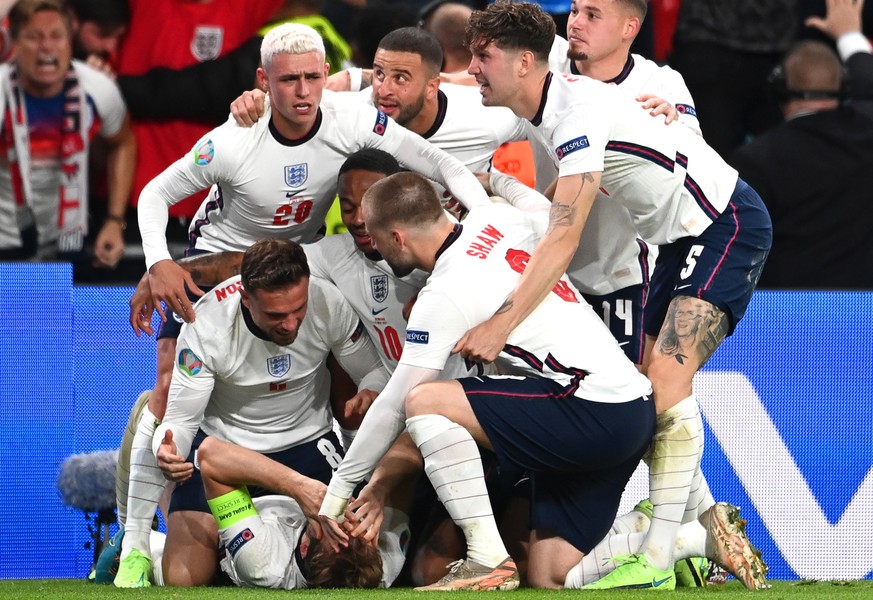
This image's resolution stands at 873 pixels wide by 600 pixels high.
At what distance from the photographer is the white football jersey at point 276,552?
620 centimetres

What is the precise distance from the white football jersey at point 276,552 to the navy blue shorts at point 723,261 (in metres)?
1.44

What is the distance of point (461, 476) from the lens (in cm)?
575

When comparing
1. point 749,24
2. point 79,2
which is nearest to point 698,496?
point 749,24

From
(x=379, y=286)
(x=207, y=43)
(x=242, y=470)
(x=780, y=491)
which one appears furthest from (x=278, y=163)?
(x=780, y=491)

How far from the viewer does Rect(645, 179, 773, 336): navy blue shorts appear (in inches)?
246

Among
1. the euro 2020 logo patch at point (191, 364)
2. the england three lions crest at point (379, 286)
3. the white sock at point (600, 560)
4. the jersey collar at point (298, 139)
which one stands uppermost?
the jersey collar at point (298, 139)

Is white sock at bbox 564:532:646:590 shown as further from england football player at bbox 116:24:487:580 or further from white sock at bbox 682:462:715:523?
england football player at bbox 116:24:487:580

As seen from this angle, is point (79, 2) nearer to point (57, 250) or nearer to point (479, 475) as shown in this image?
point (57, 250)

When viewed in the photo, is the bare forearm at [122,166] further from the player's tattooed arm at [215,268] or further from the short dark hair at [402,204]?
the short dark hair at [402,204]

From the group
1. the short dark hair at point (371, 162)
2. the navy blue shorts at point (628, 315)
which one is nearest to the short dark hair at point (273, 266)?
the short dark hair at point (371, 162)

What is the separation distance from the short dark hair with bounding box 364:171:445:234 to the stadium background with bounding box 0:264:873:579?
2.03 meters

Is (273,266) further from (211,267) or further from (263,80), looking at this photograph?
(263,80)

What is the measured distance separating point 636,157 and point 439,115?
1290 mm

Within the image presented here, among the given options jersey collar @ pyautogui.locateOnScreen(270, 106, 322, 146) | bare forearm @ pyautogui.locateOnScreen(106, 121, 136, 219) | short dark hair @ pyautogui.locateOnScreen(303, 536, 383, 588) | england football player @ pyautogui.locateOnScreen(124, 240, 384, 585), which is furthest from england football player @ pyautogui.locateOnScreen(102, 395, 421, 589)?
bare forearm @ pyautogui.locateOnScreen(106, 121, 136, 219)
